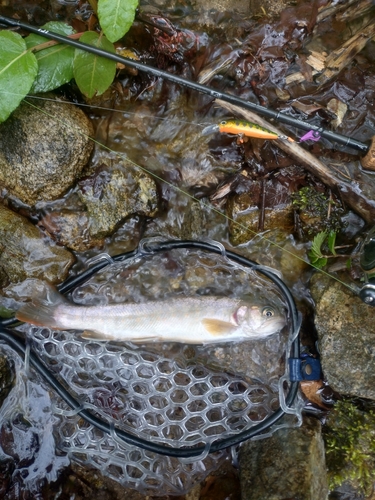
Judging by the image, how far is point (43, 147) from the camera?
11.6 feet

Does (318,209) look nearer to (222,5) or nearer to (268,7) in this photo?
(268,7)

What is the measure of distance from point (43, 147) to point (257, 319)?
7.32 feet

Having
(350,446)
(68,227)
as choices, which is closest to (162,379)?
(68,227)

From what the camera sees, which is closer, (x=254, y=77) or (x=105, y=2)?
(x=105, y=2)

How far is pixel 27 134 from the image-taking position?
352 cm

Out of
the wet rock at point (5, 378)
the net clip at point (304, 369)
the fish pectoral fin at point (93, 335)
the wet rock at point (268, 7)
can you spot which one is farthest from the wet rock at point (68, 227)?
the wet rock at point (268, 7)

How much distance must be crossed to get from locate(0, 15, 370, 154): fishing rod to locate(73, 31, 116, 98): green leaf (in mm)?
85

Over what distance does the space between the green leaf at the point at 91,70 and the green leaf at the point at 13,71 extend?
0.33m

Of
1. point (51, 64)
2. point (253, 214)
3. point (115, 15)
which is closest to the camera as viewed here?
point (115, 15)

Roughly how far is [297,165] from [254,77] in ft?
2.72

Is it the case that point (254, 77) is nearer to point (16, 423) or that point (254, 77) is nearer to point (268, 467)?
point (268, 467)

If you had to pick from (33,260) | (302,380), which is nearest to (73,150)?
(33,260)

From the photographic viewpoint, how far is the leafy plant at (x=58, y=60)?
10.5 ft

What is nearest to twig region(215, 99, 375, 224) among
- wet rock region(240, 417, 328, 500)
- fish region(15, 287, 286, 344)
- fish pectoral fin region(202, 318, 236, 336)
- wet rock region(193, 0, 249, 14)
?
wet rock region(193, 0, 249, 14)
